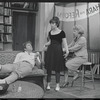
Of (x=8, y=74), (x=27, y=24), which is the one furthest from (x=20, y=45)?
(x=8, y=74)

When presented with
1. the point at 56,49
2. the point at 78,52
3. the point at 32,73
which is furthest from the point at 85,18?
the point at 32,73

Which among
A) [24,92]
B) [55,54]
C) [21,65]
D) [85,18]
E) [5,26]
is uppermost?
[85,18]

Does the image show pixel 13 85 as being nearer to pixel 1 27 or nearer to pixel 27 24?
pixel 1 27

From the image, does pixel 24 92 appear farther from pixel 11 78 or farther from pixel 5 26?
pixel 5 26

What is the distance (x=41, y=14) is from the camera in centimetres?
859

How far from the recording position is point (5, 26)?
8070mm

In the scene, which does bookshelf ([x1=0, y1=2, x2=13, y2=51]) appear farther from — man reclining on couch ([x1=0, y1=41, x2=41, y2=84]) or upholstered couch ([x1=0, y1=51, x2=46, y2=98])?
man reclining on couch ([x1=0, y1=41, x2=41, y2=84])

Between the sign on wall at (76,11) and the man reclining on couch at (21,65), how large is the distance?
3517 millimetres

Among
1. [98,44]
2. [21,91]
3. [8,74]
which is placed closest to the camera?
[21,91]

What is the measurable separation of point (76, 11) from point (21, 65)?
4.52 m

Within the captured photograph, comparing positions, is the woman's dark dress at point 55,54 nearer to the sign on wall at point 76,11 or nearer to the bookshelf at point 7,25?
the sign on wall at point 76,11

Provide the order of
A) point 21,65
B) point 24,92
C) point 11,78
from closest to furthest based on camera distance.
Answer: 1. point 24,92
2. point 11,78
3. point 21,65

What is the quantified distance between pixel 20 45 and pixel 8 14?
3.93ft

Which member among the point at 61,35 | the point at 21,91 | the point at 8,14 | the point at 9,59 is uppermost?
the point at 8,14
